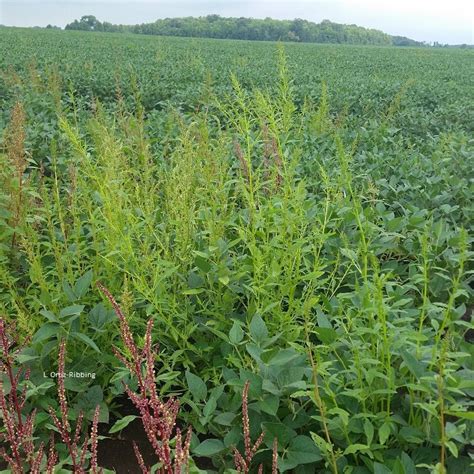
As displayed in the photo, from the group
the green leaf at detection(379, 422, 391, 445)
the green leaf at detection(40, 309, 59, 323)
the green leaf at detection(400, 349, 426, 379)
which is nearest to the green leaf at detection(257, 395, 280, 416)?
the green leaf at detection(379, 422, 391, 445)

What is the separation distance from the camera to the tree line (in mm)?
71312

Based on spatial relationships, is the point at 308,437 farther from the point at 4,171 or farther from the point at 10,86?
the point at 10,86

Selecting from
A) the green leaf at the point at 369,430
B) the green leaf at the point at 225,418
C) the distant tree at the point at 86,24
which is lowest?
the green leaf at the point at 225,418

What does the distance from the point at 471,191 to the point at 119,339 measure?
9.34 ft

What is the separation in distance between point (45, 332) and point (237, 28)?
7806 cm

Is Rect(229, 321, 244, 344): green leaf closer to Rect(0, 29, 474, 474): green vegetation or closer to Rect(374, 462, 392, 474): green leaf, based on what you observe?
Rect(0, 29, 474, 474): green vegetation

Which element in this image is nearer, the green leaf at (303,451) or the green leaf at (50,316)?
the green leaf at (303,451)

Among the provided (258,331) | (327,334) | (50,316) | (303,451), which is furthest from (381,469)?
(50,316)

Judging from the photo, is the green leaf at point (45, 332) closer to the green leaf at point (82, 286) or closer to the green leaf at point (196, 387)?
the green leaf at point (82, 286)

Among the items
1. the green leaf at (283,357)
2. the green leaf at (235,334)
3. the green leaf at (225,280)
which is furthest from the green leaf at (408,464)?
the green leaf at (225,280)

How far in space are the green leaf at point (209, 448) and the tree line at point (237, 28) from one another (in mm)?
71228

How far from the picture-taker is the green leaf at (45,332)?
2.29 metres

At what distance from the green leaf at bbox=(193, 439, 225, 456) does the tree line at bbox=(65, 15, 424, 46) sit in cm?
7123

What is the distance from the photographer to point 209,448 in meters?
2.07
